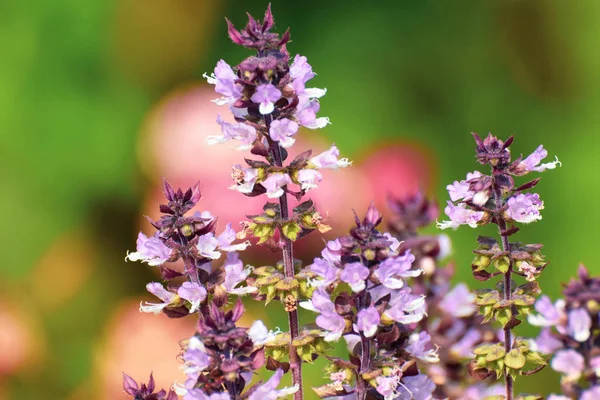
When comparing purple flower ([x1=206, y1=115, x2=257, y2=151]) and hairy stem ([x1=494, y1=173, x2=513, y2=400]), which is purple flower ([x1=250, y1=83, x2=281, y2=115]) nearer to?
purple flower ([x1=206, y1=115, x2=257, y2=151])

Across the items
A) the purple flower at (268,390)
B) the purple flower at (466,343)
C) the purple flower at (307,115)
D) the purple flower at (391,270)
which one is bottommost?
the purple flower at (268,390)

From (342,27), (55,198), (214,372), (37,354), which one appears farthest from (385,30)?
(214,372)

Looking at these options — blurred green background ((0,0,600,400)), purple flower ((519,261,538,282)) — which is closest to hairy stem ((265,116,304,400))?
purple flower ((519,261,538,282))

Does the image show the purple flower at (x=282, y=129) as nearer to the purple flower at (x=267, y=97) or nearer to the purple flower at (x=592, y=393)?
the purple flower at (x=267, y=97)

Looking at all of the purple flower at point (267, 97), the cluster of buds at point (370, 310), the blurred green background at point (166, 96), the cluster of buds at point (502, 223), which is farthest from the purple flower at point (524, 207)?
the blurred green background at point (166, 96)

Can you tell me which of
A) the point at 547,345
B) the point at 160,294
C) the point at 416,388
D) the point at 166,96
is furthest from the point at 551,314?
the point at 166,96

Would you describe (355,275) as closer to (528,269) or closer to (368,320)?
(368,320)
